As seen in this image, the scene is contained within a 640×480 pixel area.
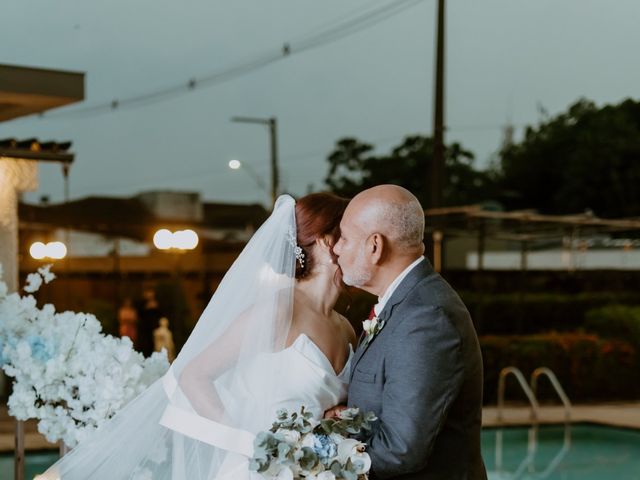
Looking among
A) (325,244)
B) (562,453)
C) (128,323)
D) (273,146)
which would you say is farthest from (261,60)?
(325,244)

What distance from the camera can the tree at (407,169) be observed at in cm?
3120

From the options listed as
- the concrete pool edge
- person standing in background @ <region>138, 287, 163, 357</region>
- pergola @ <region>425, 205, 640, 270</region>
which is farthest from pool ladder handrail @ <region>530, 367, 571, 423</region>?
person standing in background @ <region>138, 287, 163, 357</region>

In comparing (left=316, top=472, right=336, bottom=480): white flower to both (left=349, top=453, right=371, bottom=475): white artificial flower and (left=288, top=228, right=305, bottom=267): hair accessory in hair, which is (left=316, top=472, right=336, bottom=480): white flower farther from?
(left=288, top=228, right=305, bottom=267): hair accessory in hair

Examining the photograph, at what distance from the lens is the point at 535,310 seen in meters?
16.6

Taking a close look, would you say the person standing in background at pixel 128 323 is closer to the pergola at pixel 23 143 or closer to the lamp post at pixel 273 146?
Answer: the pergola at pixel 23 143

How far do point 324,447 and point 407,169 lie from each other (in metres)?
29.8

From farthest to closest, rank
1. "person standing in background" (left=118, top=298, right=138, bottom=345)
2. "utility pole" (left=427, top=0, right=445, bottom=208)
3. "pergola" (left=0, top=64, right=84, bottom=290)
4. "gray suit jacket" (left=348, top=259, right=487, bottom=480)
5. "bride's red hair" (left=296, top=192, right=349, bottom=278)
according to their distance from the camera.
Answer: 1. "person standing in background" (left=118, top=298, right=138, bottom=345)
2. "utility pole" (left=427, top=0, right=445, bottom=208)
3. "pergola" (left=0, top=64, right=84, bottom=290)
4. "bride's red hair" (left=296, top=192, right=349, bottom=278)
5. "gray suit jacket" (left=348, top=259, right=487, bottom=480)

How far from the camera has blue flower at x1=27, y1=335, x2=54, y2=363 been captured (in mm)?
3023

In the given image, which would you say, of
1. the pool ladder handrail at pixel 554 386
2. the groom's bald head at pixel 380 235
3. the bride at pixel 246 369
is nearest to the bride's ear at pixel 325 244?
the bride at pixel 246 369

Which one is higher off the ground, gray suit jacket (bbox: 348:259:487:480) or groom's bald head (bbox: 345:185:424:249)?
groom's bald head (bbox: 345:185:424:249)

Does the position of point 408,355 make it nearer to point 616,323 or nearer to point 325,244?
point 325,244

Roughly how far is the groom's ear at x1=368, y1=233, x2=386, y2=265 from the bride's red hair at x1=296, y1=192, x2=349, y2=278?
17.0 inches

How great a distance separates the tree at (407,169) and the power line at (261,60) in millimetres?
10568

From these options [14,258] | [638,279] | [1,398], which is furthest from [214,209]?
[14,258]
